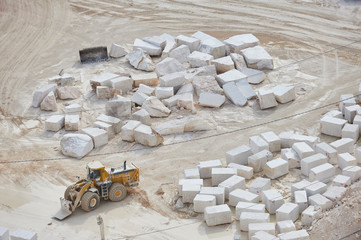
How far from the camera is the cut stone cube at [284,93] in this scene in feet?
62.3

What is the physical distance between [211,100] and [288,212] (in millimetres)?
6551

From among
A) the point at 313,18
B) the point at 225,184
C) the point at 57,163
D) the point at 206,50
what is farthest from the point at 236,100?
the point at 313,18

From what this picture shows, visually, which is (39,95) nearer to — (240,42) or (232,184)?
(240,42)

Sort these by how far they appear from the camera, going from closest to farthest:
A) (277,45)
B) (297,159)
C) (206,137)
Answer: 1. (297,159)
2. (206,137)
3. (277,45)

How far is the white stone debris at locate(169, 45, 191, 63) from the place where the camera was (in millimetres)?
21984

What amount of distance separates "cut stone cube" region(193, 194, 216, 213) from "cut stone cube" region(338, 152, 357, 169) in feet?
12.6

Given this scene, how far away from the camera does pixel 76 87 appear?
67.1 ft

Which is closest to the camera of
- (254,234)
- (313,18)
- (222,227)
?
(254,234)

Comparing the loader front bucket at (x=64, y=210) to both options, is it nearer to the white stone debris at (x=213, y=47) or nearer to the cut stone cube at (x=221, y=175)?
the cut stone cube at (x=221, y=175)

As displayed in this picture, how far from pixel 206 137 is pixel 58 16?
13.2m

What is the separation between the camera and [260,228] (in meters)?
12.6

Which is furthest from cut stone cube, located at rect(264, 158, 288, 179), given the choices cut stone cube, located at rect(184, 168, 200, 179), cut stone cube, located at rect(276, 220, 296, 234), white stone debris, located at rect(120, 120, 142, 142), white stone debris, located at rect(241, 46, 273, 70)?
white stone debris, located at rect(241, 46, 273, 70)

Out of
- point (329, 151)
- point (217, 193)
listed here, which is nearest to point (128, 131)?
point (217, 193)

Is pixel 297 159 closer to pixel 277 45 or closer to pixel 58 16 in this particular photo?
pixel 277 45
